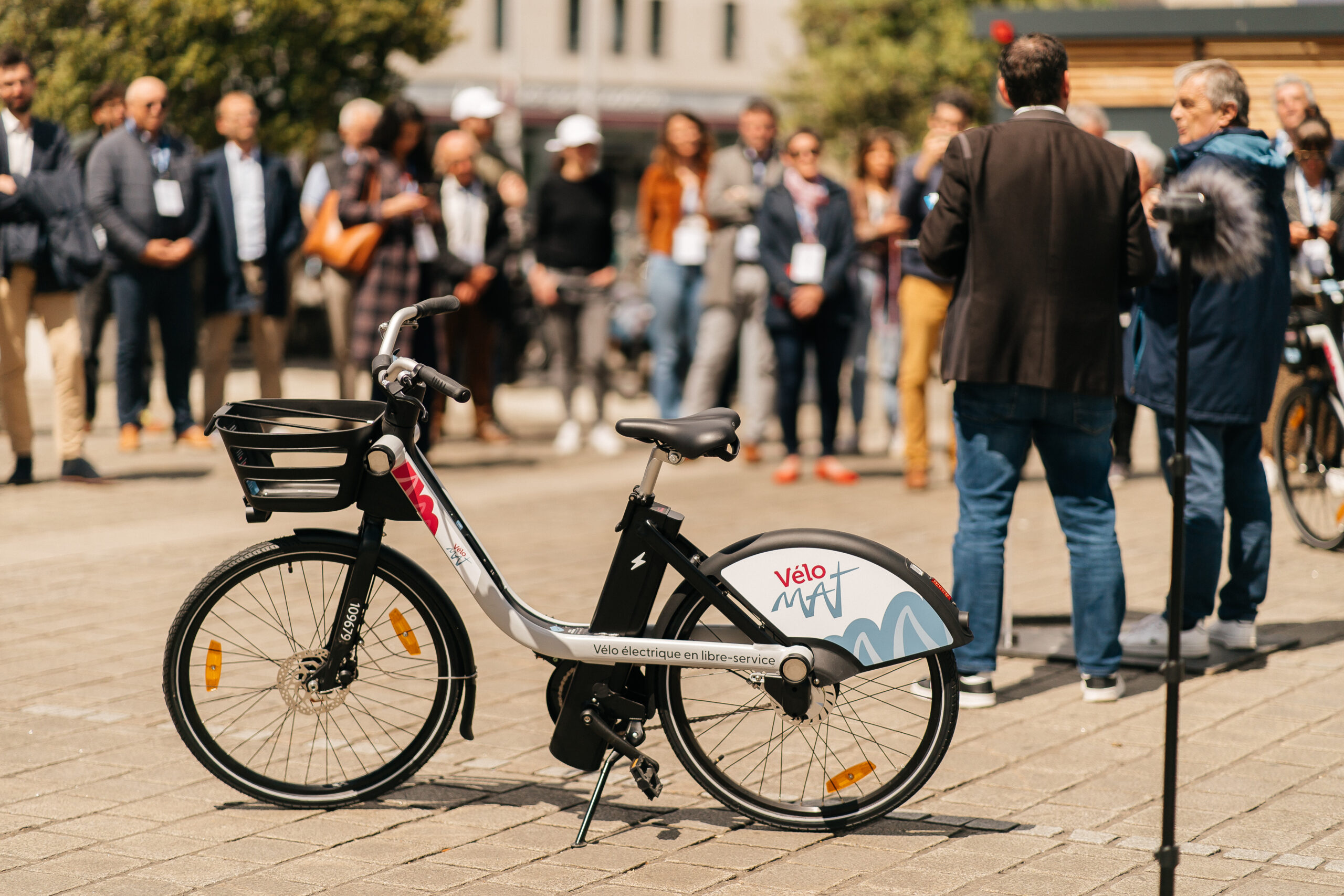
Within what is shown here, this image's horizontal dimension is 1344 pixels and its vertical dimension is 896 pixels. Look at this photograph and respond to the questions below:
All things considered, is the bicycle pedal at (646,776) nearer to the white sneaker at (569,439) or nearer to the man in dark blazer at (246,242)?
the man in dark blazer at (246,242)

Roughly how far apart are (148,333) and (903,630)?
798 cm

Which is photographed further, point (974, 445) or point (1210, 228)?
point (974, 445)

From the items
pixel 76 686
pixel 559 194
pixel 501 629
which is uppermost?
pixel 559 194

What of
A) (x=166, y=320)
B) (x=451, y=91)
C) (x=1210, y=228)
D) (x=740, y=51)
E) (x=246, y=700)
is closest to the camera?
(x=1210, y=228)

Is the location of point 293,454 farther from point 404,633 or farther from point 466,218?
point 466,218

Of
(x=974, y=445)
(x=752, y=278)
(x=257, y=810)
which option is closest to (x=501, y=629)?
(x=257, y=810)

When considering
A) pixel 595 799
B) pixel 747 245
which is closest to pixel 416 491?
pixel 595 799

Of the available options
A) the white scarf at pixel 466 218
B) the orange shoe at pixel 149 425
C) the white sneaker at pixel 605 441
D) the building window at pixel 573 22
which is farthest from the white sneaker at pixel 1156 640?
the building window at pixel 573 22

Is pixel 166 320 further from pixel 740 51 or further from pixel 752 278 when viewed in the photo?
pixel 740 51

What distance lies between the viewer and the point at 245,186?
11141mm

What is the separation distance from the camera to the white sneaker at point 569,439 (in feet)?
38.8

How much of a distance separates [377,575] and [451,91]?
46373 millimetres

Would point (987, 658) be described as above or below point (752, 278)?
below

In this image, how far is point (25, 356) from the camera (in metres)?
9.56
